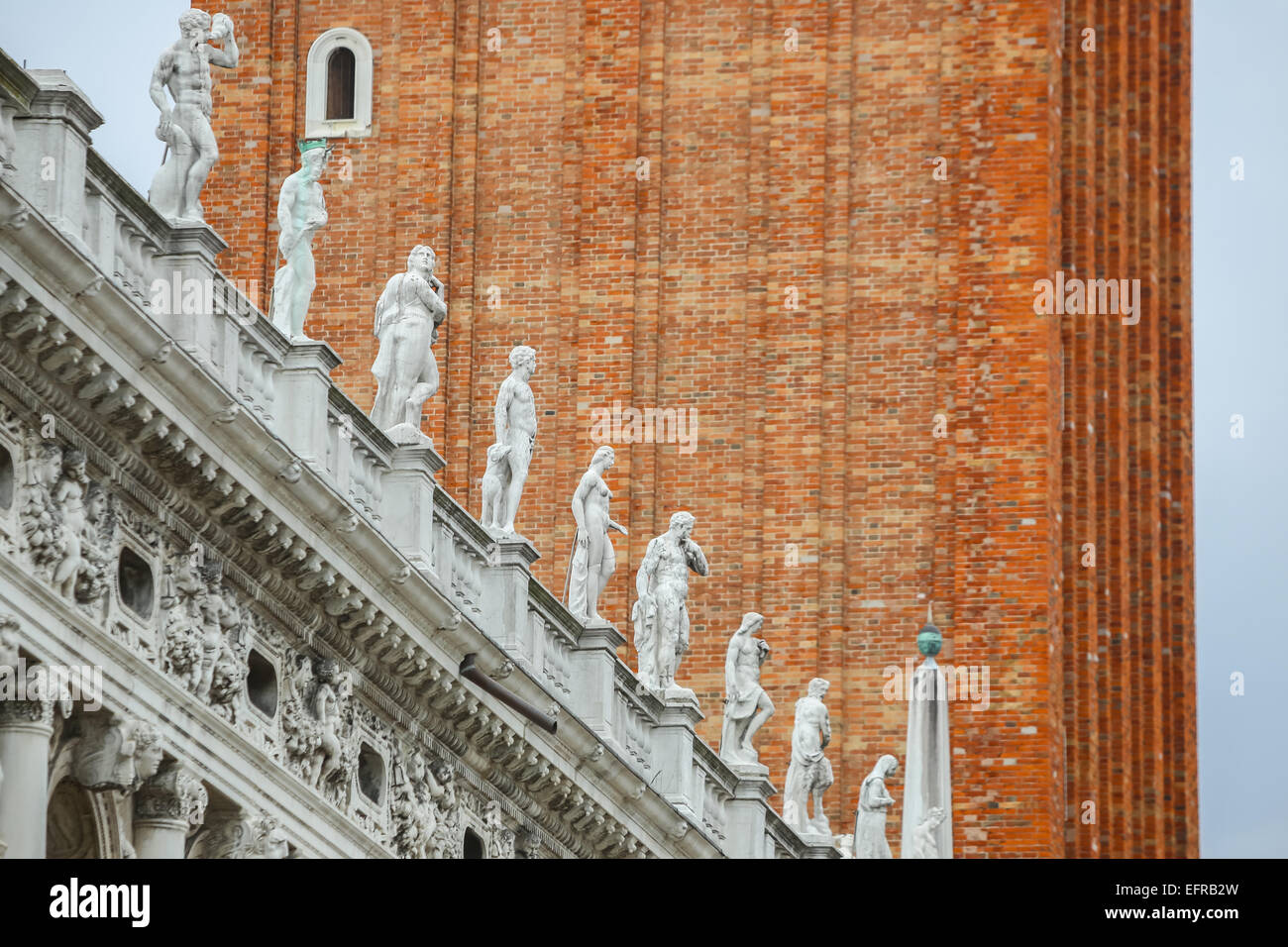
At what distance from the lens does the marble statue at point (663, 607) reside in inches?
1313

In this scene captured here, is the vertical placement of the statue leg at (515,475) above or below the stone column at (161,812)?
above

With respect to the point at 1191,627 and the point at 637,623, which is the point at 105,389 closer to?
the point at 637,623

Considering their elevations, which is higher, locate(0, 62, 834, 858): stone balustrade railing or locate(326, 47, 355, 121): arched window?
locate(326, 47, 355, 121): arched window

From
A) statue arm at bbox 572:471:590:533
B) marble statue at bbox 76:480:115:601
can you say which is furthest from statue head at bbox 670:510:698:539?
marble statue at bbox 76:480:115:601

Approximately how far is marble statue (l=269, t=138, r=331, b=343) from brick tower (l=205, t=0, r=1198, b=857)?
1591 cm

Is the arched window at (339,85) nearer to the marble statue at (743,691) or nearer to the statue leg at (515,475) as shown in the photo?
the marble statue at (743,691)

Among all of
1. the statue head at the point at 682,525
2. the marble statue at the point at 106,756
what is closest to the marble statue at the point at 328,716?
the marble statue at the point at 106,756

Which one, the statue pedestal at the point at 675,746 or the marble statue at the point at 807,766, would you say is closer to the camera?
the statue pedestal at the point at 675,746

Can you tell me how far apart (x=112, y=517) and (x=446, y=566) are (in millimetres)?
5304

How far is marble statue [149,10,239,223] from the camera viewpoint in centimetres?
2417

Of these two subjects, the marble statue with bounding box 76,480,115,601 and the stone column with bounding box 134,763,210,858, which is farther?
the stone column with bounding box 134,763,210,858

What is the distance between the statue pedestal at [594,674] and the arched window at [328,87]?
595 inches
